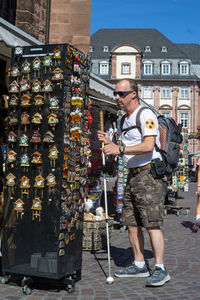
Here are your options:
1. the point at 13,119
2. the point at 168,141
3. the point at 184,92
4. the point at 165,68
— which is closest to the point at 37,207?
the point at 13,119

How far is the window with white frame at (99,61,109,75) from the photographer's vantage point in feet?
165

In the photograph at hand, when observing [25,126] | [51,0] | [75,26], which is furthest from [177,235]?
[51,0]

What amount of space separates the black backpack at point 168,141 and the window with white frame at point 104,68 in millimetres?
46300

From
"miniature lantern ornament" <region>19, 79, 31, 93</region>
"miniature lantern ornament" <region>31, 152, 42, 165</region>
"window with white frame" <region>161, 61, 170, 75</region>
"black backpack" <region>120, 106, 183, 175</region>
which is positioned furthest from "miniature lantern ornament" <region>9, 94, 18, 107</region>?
"window with white frame" <region>161, 61, 170, 75</region>

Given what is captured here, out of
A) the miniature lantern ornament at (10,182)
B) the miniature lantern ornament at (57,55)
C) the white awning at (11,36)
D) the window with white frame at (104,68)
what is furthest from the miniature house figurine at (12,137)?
the window with white frame at (104,68)

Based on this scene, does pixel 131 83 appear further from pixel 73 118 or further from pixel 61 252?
pixel 61 252

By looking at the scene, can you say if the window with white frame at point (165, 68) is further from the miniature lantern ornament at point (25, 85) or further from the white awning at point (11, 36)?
the miniature lantern ornament at point (25, 85)

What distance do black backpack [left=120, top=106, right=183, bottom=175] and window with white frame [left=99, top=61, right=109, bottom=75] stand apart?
46.3m

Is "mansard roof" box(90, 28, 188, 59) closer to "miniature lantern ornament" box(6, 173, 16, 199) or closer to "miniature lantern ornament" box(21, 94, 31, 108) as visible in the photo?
"miniature lantern ornament" box(21, 94, 31, 108)

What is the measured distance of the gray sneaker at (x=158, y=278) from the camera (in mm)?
4074

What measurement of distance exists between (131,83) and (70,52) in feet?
2.44

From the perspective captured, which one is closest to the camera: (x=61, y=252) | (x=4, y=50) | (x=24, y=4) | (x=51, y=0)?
(x=61, y=252)

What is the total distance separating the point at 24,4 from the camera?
10875 mm

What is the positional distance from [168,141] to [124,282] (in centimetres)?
158
